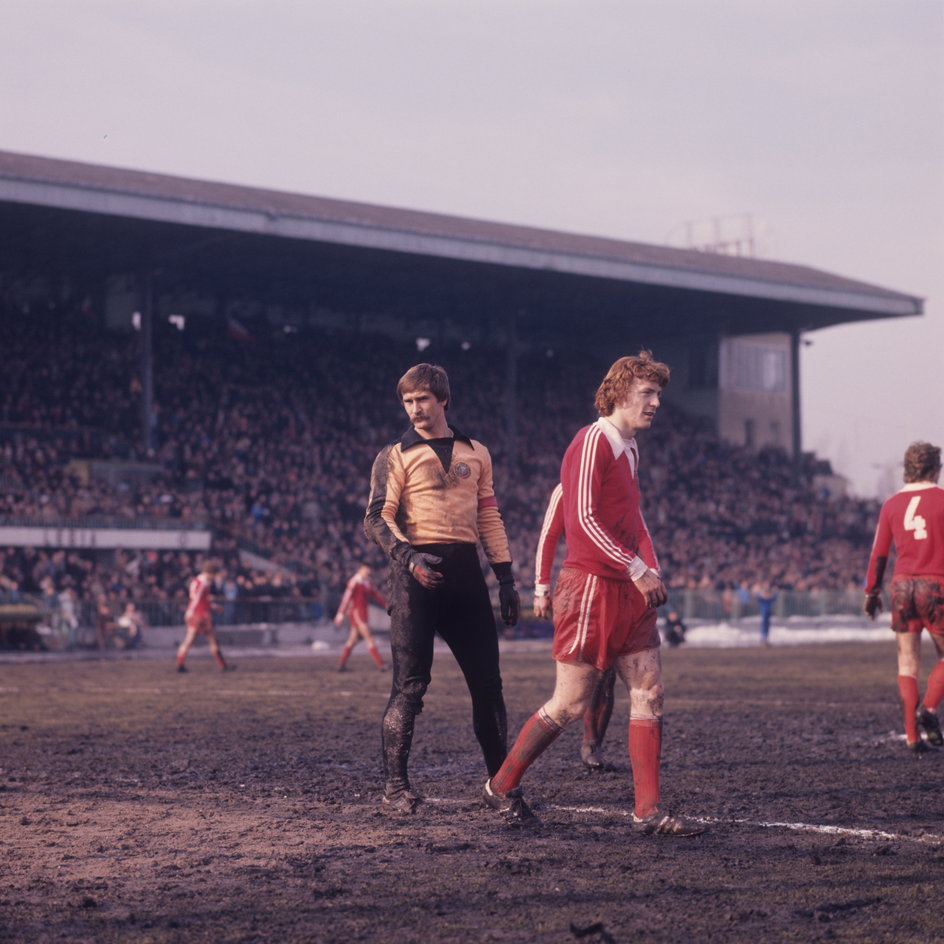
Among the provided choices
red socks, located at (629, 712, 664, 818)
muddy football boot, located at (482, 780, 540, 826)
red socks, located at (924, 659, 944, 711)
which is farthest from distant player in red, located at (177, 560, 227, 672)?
red socks, located at (629, 712, 664, 818)

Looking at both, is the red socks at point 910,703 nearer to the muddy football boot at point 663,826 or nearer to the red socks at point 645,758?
the muddy football boot at point 663,826

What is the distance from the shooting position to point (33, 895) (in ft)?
18.3

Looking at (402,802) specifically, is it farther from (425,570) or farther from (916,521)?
(916,521)

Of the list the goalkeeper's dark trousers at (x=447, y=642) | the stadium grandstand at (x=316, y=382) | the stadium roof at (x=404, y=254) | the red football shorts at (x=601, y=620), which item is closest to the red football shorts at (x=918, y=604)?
the goalkeeper's dark trousers at (x=447, y=642)

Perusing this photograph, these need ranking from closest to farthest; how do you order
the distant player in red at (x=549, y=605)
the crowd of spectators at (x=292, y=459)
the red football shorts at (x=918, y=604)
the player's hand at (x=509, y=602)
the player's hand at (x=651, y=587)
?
the player's hand at (x=651, y=587) → the distant player in red at (x=549, y=605) → the player's hand at (x=509, y=602) → the red football shorts at (x=918, y=604) → the crowd of spectators at (x=292, y=459)

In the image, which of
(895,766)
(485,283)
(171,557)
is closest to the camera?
(895,766)

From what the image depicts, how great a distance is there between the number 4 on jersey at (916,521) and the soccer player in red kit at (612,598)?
4.11 meters

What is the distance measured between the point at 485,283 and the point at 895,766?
41.8 metres

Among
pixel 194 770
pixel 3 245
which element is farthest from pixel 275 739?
pixel 3 245

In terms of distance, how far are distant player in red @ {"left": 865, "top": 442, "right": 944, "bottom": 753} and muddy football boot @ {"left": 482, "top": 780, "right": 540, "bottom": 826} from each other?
4.08 m

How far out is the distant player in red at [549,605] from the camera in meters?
7.20

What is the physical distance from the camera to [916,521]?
1036cm

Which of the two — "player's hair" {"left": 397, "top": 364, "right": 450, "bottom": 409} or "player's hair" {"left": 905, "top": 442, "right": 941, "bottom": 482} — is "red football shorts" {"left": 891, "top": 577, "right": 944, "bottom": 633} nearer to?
"player's hair" {"left": 905, "top": 442, "right": 941, "bottom": 482}

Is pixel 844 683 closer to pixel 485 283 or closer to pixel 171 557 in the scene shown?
pixel 171 557
